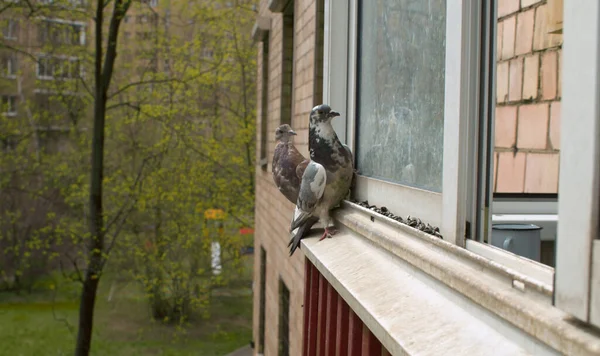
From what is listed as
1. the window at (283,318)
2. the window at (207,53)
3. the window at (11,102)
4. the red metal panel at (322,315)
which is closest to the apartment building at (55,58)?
the window at (11,102)

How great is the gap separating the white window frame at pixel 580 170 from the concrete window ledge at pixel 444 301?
6cm

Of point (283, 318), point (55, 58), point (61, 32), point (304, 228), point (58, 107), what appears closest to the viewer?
point (304, 228)

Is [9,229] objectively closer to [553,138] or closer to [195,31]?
[195,31]

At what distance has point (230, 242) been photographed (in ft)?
66.2

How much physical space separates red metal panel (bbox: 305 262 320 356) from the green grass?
16223mm

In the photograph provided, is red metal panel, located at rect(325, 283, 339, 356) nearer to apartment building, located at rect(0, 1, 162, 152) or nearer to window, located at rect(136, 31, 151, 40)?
apartment building, located at rect(0, 1, 162, 152)

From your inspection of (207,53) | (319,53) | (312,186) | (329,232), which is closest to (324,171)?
(312,186)

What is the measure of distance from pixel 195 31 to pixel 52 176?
7.03 metres

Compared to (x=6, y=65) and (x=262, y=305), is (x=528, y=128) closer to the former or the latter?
(x=262, y=305)

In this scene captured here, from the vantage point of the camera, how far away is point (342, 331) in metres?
2.50

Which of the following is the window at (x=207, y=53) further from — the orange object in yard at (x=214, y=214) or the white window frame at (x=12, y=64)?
the white window frame at (x=12, y=64)

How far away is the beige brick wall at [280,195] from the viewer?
4.64 m

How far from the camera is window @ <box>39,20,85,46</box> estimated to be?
15734 millimetres

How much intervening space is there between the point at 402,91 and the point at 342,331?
1.02m
